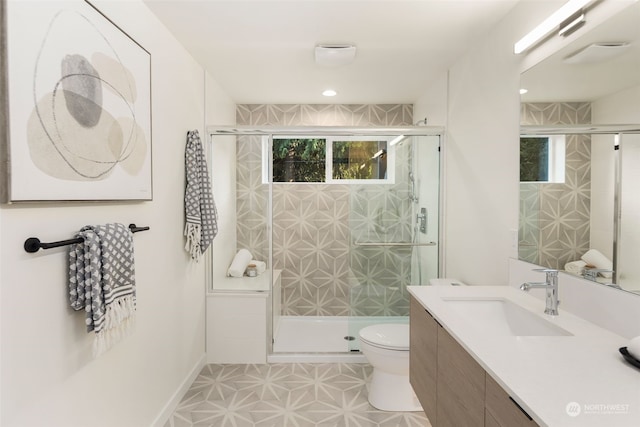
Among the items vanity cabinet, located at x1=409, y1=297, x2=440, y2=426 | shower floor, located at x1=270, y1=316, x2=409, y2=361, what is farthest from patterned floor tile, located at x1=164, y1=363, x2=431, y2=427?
vanity cabinet, located at x1=409, y1=297, x2=440, y2=426

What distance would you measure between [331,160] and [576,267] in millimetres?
2248

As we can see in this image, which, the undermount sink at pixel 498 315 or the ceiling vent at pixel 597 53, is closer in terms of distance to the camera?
the ceiling vent at pixel 597 53

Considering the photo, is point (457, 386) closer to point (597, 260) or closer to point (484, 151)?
point (597, 260)

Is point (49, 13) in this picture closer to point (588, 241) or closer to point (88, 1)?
point (88, 1)

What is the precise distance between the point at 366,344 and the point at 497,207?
1.16 m

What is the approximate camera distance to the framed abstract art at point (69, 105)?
3.46ft

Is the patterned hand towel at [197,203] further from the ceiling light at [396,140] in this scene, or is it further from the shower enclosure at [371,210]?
the ceiling light at [396,140]

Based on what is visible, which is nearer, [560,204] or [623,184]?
[623,184]

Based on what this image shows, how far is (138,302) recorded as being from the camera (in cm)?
180

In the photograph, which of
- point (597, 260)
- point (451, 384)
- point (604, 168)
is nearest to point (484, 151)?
point (604, 168)

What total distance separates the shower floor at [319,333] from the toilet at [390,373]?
62cm

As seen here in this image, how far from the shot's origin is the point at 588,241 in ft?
4.57

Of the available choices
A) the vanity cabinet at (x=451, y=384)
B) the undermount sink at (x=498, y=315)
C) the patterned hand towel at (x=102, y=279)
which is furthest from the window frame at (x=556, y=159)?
the patterned hand towel at (x=102, y=279)

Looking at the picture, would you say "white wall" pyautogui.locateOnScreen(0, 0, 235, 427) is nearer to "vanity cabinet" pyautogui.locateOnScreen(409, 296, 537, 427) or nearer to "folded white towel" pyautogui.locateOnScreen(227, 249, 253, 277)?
"folded white towel" pyautogui.locateOnScreen(227, 249, 253, 277)
